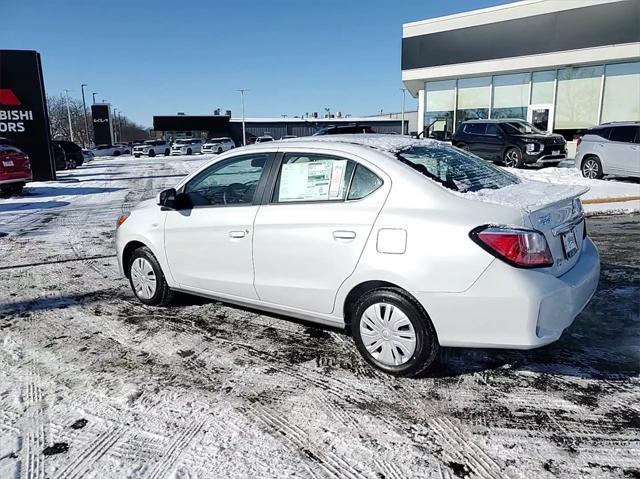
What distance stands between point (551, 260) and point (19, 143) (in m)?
19.8

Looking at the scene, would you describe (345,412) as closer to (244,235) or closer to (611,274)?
(244,235)

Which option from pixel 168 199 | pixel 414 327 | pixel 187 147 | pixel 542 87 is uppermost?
pixel 542 87

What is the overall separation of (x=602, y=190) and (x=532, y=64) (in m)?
10.9

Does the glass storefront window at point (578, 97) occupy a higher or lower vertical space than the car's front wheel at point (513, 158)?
higher

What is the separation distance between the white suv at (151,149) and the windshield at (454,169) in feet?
147

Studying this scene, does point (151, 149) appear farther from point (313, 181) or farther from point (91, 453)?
point (91, 453)

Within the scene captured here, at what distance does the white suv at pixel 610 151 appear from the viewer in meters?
13.0

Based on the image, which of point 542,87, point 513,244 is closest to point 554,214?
point 513,244

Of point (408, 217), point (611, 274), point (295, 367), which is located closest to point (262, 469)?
point (295, 367)

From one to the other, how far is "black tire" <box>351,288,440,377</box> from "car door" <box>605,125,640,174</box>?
12.7m

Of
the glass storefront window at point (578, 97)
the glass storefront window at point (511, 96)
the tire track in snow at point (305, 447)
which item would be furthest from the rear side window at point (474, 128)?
the tire track in snow at point (305, 447)

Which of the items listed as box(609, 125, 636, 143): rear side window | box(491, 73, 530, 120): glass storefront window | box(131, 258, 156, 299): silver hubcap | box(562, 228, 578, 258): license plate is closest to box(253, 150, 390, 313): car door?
box(562, 228, 578, 258): license plate

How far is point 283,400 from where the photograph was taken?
309 centimetres

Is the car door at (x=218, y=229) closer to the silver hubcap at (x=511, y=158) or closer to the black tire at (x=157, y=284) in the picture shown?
the black tire at (x=157, y=284)
